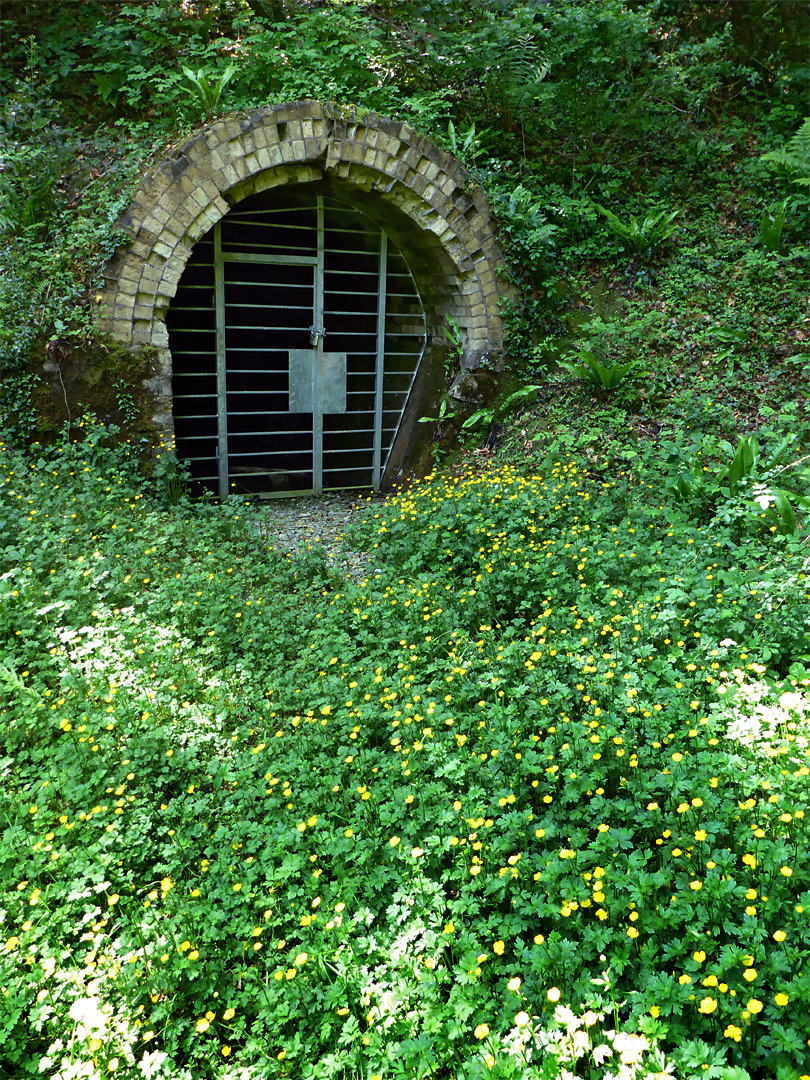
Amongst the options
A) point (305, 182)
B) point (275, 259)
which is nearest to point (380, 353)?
point (275, 259)

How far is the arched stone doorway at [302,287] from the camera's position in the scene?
6453mm

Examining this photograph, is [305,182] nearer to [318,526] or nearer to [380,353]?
[380,353]

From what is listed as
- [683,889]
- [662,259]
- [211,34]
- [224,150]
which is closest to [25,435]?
[224,150]

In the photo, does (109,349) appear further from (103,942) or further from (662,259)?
(662,259)

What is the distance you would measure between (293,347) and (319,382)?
0.53 metres

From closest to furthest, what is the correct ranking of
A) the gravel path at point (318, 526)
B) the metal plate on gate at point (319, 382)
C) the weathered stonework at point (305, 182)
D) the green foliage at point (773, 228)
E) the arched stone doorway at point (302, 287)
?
the gravel path at point (318, 526) < the weathered stonework at point (305, 182) < the arched stone doorway at point (302, 287) < the green foliage at point (773, 228) < the metal plate on gate at point (319, 382)

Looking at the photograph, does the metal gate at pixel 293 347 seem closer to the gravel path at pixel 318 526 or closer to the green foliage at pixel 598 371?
the gravel path at pixel 318 526

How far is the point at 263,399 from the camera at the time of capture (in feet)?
28.0

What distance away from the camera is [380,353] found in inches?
334

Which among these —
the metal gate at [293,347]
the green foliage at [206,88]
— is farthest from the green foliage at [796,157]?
the green foliage at [206,88]

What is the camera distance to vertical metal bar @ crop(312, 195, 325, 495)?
7809 mm

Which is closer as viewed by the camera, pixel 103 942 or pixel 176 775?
pixel 103 942

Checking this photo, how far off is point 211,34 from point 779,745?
855 cm

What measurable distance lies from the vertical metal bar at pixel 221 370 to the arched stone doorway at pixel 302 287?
0.05ft
